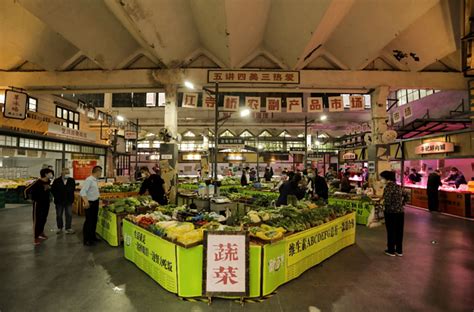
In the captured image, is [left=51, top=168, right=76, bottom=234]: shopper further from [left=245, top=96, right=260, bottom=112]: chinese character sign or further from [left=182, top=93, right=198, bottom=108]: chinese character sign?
[left=245, top=96, right=260, bottom=112]: chinese character sign

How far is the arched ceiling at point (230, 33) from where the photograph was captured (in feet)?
24.2

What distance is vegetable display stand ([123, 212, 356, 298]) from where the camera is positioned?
3732mm

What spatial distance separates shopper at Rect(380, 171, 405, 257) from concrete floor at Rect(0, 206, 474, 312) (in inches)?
11.4

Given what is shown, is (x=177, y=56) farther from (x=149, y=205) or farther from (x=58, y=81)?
(x=149, y=205)

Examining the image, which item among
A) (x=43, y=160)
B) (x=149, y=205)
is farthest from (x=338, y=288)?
(x=43, y=160)

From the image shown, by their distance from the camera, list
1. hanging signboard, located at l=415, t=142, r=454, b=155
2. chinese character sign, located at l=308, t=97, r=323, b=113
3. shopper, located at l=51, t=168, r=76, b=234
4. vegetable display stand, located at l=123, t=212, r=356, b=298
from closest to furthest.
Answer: vegetable display stand, located at l=123, t=212, r=356, b=298
shopper, located at l=51, t=168, r=76, b=234
chinese character sign, located at l=308, t=97, r=323, b=113
hanging signboard, located at l=415, t=142, r=454, b=155

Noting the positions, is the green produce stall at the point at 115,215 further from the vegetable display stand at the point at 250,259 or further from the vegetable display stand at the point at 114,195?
the vegetable display stand at the point at 114,195

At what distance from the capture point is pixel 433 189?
11109mm

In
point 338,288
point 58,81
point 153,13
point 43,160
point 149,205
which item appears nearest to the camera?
point 338,288

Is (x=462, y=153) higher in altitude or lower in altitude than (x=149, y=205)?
higher

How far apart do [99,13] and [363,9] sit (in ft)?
27.4

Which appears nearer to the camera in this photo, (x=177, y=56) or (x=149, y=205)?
(x=149, y=205)

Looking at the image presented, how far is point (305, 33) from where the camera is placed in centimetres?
792

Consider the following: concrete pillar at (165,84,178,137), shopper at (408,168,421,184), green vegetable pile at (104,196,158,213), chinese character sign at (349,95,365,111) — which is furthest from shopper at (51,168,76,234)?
shopper at (408,168,421,184)
